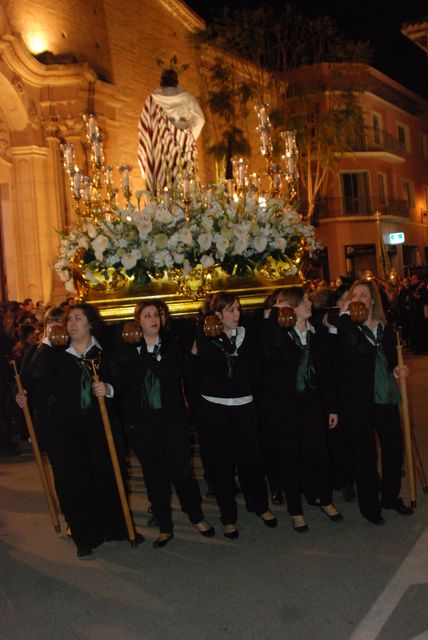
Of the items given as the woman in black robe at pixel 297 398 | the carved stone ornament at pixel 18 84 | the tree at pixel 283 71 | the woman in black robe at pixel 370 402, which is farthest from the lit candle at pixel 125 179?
the tree at pixel 283 71

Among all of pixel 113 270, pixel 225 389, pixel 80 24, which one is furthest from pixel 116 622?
pixel 80 24

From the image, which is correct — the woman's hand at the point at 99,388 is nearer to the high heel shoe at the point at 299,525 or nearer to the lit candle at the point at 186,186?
the high heel shoe at the point at 299,525

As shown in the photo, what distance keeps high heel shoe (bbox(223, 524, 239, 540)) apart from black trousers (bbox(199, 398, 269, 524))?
0.03m

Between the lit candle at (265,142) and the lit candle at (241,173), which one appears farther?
the lit candle at (265,142)

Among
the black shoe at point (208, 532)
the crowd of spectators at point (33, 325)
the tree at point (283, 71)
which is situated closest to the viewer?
Result: the black shoe at point (208, 532)

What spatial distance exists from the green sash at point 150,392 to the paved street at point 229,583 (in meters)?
1.02

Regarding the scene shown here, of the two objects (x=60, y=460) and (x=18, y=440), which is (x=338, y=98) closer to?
(x=18, y=440)

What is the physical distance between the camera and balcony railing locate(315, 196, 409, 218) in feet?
131

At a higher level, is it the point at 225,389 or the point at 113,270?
the point at 113,270

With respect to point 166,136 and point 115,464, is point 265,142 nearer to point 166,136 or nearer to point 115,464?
point 166,136

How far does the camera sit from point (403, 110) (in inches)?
1781

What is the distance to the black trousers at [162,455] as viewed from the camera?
591cm

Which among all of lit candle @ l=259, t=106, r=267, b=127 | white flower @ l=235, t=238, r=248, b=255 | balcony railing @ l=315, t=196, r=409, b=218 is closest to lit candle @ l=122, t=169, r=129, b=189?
white flower @ l=235, t=238, r=248, b=255

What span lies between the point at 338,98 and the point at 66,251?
72.7ft
